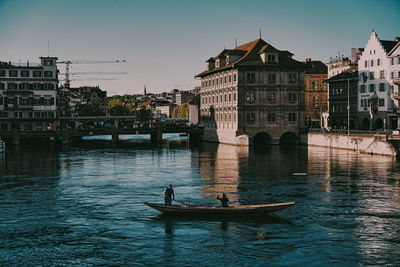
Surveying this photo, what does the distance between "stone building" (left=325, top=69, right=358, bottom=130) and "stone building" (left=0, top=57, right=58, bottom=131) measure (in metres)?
75.4

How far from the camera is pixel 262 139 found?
390 ft

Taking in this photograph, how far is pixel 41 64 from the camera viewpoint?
133250 millimetres

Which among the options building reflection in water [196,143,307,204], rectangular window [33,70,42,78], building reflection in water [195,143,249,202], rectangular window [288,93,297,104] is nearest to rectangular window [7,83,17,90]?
rectangular window [33,70,42,78]

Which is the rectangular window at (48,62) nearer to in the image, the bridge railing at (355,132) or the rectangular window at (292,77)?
the rectangular window at (292,77)

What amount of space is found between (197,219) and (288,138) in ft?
277

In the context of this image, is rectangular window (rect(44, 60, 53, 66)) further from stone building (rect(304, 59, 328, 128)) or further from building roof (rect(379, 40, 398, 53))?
building roof (rect(379, 40, 398, 53))

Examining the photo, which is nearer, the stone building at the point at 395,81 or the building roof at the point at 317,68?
the stone building at the point at 395,81

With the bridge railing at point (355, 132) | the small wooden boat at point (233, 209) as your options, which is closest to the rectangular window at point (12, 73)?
the bridge railing at point (355, 132)

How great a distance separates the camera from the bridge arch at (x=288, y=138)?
114338mm

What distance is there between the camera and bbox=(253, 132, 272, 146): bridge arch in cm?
11481

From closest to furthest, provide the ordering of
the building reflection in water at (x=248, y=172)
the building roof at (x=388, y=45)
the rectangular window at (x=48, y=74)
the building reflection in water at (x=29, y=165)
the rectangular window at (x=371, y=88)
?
the building reflection in water at (x=248, y=172) → the building reflection in water at (x=29, y=165) → the building roof at (x=388, y=45) → the rectangular window at (x=371, y=88) → the rectangular window at (x=48, y=74)

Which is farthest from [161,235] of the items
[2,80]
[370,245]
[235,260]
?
[2,80]

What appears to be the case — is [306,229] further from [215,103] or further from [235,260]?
[215,103]

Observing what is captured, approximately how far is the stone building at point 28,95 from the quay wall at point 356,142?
71440mm
